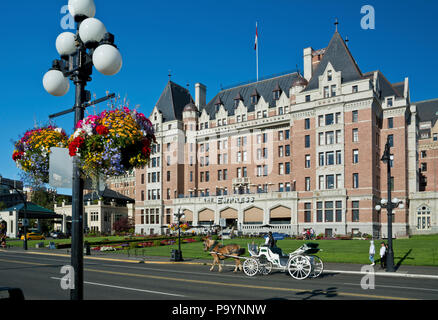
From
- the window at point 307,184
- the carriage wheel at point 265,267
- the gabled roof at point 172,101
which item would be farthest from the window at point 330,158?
the carriage wheel at point 265,267

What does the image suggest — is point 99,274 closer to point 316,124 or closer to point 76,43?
point 76,43

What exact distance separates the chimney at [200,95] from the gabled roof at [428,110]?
134 feet

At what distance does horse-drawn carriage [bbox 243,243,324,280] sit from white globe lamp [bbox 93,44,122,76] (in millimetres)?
13615

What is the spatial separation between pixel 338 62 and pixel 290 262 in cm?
4779

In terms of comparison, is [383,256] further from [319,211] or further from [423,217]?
[423,217]

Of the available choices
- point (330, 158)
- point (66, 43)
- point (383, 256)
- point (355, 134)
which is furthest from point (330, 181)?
point (66, 43)

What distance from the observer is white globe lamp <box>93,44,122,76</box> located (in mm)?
6047

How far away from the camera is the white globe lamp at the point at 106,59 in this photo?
6.05 metres

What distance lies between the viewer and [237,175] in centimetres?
6944

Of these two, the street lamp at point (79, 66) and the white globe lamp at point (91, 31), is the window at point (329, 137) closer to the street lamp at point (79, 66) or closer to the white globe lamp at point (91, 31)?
the street lamp at point (79, 66)

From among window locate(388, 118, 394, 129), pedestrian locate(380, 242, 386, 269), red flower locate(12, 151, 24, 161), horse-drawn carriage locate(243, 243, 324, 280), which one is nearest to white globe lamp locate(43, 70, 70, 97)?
red flower locate(12, 151, 24, 161)

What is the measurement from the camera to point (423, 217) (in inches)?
2345
